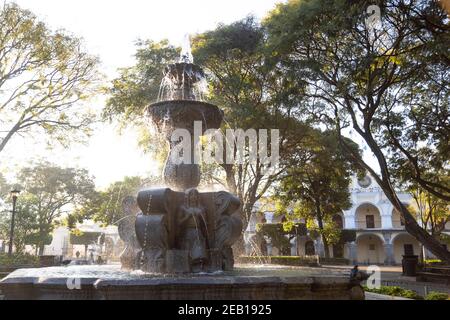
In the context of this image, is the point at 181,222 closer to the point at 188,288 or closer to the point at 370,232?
the point at 188,288

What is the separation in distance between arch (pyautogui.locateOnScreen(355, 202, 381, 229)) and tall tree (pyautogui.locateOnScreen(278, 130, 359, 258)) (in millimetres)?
14846

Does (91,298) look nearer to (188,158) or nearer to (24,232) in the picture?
(188,158)

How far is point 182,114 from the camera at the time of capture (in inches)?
367

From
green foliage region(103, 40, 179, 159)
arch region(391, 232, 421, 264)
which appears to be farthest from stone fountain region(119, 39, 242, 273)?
arch region(391, 232, 421, 264)

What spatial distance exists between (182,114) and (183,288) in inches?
191

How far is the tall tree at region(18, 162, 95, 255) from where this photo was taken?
3516 cm

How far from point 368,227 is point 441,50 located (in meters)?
34.2

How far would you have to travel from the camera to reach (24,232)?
33438 mm

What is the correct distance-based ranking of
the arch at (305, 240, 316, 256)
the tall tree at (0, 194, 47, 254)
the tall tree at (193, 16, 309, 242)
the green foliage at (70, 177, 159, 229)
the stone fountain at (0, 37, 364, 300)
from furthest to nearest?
the arch at (305, 240, 316, 256) < the green foliage at (70, 177, 159, 229) < the tall tree at (0, 194, 47, 254) < the tall tree at (193, 16, 309, 242) < the stone fountain at (0, 37, 364, 300)

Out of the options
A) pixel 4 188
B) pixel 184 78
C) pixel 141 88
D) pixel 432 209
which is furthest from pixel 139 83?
pixel 4 188

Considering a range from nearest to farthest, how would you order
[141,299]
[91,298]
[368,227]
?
[141,299], [91,298], [368,227]

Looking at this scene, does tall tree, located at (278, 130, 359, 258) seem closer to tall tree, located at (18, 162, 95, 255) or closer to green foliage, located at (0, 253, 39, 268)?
green foliage, located at (0, 253, 39, 268)

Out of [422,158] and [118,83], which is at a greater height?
[118,83]
